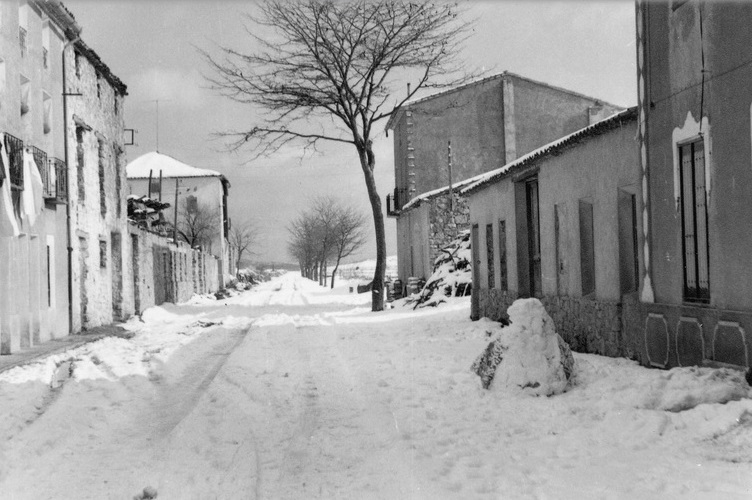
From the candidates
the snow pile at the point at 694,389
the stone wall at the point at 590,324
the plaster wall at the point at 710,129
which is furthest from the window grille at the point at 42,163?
the snow pile at the point at 694,389

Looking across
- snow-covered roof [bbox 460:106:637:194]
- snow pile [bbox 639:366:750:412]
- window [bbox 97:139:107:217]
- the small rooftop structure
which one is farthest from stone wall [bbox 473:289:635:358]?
the small rooftop structure

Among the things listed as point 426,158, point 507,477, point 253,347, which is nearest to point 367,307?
point 426,158

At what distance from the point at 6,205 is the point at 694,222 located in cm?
1176

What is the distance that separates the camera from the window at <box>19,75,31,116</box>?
15.3m

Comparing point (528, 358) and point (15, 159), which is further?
point (15, 159)

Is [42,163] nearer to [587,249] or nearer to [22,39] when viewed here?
[22,39]

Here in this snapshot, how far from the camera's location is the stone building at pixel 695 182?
6.85 metres

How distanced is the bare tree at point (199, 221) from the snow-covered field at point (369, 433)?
4874 cm

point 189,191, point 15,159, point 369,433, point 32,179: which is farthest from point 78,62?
point 189,191

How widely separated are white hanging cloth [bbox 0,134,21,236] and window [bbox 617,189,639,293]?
10744 mm

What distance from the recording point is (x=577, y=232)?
11.3m

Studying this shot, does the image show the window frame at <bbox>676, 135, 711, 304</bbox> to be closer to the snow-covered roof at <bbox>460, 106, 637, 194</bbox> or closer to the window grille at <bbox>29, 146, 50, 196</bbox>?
the snow-covered roof at <bbox>460, 106, 637, 194</bbox>

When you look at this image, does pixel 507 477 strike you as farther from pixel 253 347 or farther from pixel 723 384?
pixel 253 347

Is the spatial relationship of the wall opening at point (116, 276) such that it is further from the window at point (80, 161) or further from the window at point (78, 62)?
the window at point (78, 62)
